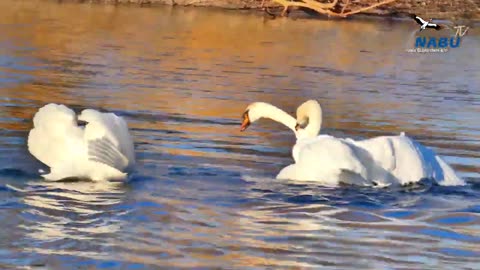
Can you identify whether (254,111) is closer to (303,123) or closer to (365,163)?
(303,123)

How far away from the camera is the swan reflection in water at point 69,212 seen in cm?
682

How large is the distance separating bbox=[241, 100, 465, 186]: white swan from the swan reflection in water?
55.6 inches

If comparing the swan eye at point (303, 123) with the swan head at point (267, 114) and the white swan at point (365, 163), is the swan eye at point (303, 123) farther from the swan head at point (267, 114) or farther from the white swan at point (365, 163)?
the white swan at point (365, 163)

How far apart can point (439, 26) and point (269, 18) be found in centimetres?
455

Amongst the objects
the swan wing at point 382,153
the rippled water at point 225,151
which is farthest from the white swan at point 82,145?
the swan wing at point 382,153

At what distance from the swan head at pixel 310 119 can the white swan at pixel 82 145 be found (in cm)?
192

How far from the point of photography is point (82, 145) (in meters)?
8.86

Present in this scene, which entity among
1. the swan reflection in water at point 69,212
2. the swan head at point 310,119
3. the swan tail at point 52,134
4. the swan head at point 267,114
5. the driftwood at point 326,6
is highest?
the driftwood at point 326,6

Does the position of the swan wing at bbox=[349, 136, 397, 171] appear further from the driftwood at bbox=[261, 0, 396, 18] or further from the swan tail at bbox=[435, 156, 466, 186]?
the driftwood at bbox=[261, 0, 396, 18]

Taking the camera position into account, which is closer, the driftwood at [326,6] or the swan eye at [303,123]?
the swan eye at [303,123]

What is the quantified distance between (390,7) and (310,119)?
25353mm

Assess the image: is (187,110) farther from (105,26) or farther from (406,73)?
(105,26)

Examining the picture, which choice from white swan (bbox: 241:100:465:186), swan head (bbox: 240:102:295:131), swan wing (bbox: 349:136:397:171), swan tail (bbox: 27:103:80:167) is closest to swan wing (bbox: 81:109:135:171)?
swan tail (bbox: 27:103:80:167)

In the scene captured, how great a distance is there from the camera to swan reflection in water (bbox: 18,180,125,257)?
22.4 feet
